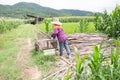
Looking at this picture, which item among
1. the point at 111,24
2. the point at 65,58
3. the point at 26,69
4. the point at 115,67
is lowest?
the point at 26,69

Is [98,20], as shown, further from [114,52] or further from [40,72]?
[114,52]

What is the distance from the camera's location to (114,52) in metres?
5.30

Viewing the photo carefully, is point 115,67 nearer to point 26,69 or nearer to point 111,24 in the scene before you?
point 26,69

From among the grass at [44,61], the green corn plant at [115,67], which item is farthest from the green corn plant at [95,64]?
the grass at [44,61]

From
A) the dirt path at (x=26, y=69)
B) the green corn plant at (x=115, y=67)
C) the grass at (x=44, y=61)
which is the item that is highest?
the green corn plant at (x=115, y=67)

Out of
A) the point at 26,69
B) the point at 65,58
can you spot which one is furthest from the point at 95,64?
the point at 65,58

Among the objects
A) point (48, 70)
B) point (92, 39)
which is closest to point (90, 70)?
point (48, 70)

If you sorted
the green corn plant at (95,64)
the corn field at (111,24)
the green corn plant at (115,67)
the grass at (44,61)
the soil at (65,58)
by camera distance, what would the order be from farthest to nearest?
the corn field at (111,24), the grass at (44,61), the soil at (65,58), the green corn plant at (95,64), the green corn plant at (115,67)

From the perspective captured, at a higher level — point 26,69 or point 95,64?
point 95,64

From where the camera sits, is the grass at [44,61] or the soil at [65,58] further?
the grass at [44,61]

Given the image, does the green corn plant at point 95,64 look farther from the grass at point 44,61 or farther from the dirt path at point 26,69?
the grass at point 44,61

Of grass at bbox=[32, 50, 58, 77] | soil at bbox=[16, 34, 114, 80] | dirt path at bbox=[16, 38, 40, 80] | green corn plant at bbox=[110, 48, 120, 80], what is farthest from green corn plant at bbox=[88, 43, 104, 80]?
Result: grass at bbox=[32, 50, 58, 77]

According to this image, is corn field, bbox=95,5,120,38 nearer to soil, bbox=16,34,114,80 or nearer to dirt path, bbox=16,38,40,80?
soil, bbox=16,34,114,80

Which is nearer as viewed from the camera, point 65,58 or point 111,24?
point 65,58
